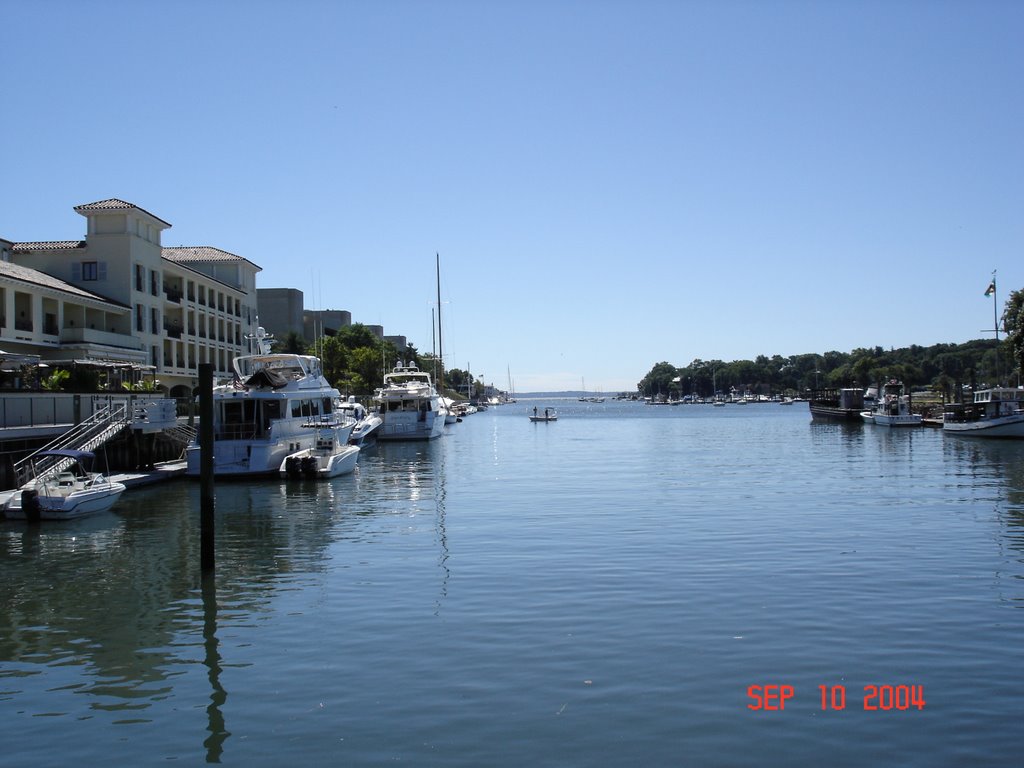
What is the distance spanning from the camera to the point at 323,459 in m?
42.3

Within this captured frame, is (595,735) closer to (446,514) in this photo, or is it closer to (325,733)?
(325,733)

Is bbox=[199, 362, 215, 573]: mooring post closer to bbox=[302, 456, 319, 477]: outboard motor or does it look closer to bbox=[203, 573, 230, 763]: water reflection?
bbox=[203, 573, 230, 763]: water reflection

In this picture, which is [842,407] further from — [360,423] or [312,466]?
[312,466]

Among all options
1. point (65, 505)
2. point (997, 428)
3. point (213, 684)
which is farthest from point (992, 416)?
point (213, 684)

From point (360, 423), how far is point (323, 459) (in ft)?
74.3

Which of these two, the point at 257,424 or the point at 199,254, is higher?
the point at 199,254

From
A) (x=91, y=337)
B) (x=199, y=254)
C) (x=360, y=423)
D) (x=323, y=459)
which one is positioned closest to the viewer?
(x=323, y=459)

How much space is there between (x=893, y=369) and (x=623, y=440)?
397ft

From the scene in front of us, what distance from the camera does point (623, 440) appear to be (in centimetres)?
7956

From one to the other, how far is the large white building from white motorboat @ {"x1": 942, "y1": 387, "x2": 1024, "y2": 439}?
5800cm

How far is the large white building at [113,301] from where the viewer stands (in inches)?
2000

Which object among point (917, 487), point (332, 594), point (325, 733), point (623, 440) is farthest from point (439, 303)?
point (325, 733)

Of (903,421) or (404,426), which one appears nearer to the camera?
(404,426)

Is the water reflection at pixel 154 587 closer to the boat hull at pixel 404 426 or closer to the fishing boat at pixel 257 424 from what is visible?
the fishing boat at pixel 257 424
